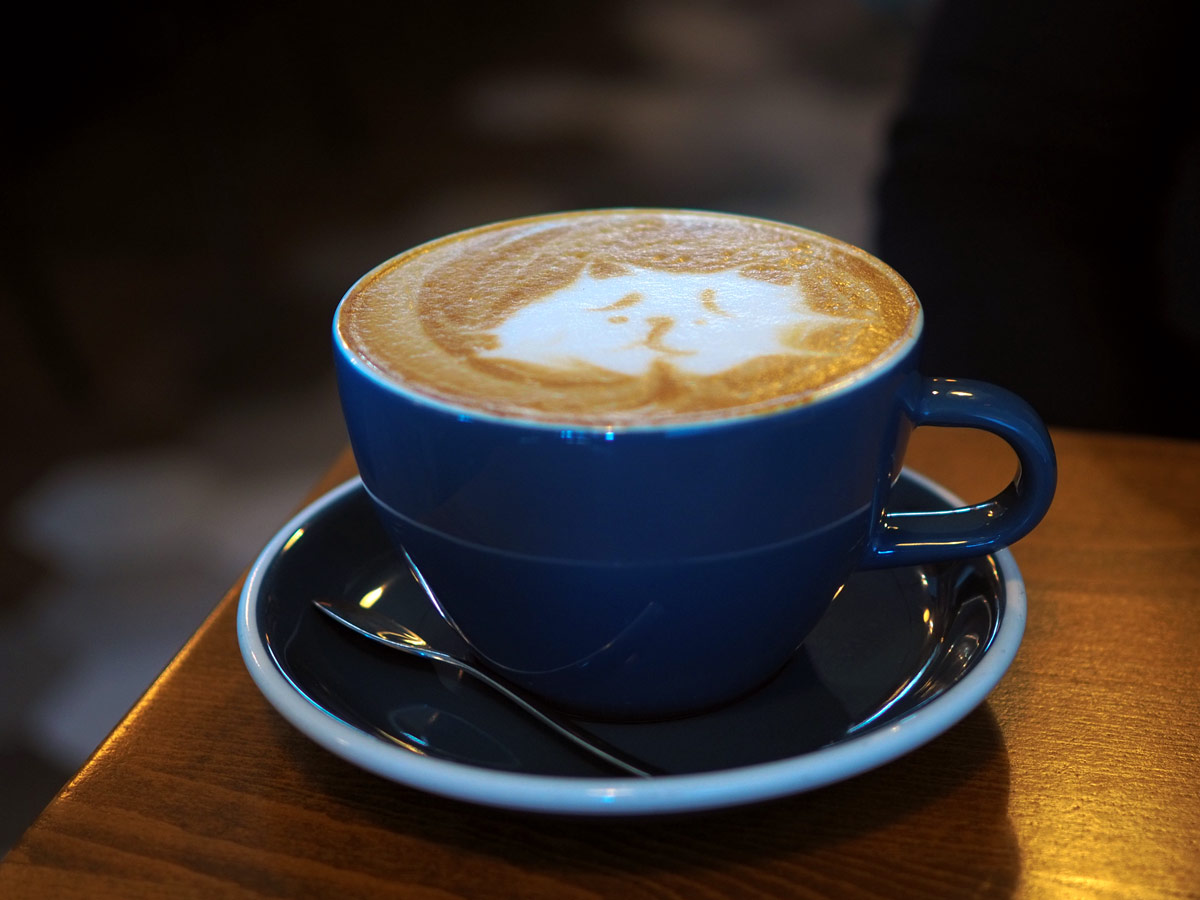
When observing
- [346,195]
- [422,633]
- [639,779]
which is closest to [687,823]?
[639,779]

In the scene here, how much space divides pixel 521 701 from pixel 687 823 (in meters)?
0.09

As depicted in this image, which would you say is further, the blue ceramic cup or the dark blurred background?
the dark blurred background

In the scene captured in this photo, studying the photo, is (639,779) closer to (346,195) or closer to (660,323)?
(660,323)

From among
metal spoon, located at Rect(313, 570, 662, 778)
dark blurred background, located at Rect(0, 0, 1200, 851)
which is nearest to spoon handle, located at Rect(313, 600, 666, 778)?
metal spoon, located at Rect(313, 570, 662, 778)

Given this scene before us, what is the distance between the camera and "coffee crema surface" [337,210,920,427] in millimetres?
363

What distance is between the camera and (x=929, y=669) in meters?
0.44

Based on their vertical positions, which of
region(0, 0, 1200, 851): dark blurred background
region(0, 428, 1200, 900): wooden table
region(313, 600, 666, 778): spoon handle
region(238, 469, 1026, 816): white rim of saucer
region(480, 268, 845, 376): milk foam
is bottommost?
region(0, 0, 1200, 851): dark blurred background

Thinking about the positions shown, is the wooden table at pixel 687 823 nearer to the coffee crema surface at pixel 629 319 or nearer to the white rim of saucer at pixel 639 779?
the white rim of saucer at pixel 639 779

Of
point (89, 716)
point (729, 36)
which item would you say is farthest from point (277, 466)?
point (729, 36)

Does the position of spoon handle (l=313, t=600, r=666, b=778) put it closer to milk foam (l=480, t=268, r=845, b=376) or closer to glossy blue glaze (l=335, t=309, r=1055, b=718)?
glossy blue glaze (l=335, t=309, r=1055, b=718)

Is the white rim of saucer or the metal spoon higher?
the white rim of saucer

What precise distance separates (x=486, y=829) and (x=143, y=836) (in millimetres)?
136

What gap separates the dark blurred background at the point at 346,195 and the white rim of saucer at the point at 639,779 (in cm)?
96

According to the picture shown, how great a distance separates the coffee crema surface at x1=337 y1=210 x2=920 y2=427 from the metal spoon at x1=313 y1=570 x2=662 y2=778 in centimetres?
14
